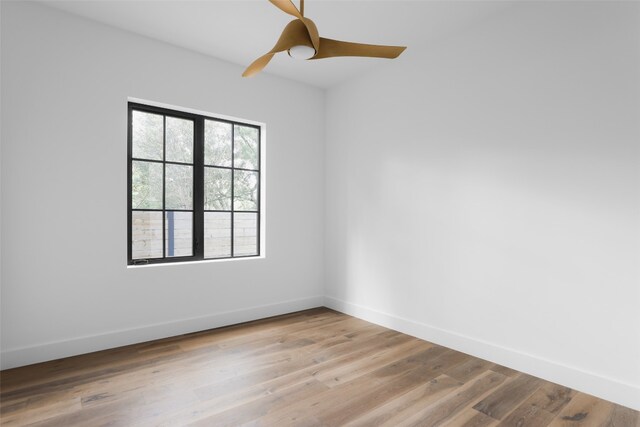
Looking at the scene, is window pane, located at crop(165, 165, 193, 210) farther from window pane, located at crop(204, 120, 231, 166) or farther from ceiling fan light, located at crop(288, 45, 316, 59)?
ceiling fan light, located at crop(288, 45, 316, 59)

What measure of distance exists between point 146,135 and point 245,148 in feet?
3.44

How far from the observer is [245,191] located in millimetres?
4047

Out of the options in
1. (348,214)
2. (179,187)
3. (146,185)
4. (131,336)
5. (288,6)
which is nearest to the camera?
(288,6)

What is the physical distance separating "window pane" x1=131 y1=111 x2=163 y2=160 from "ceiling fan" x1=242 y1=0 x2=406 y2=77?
1.70 meters

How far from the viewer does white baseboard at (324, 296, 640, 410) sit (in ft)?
7.36

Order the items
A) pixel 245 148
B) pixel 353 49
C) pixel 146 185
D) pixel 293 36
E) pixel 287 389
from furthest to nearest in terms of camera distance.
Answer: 1. pixel 245 148
2. pixel 146 185
3. pixel 287 389
4. pixel 353 49
5. pixel 293 36

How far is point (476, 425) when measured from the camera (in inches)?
79.3

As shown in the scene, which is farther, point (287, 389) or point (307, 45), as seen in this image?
point (287, 389)

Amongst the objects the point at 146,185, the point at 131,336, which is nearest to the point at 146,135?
the point at 146,185

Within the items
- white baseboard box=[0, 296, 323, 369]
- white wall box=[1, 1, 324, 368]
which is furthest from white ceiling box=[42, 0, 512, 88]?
white baseboard box=[0, 296, 323, 369]

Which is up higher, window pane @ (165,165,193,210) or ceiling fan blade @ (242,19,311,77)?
ceiling fan blade @ (242,19,311,77)

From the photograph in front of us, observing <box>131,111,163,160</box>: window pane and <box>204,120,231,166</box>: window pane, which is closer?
<box>131,111,163,160</box>: window pane

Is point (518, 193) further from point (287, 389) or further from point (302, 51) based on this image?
point (287, 389)

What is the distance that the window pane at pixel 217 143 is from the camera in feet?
12.3
